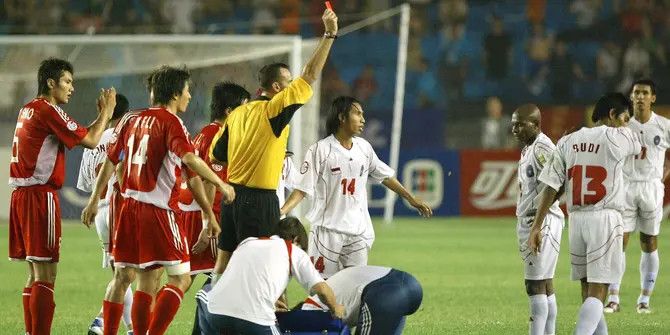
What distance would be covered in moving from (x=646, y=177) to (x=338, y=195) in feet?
15.0

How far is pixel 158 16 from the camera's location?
2828 centimetres

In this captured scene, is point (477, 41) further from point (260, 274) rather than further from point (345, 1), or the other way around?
point (260, 274)

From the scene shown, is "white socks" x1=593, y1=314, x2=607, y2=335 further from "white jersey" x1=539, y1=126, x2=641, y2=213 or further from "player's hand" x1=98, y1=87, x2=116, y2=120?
"player's hand" x1=98, y1=87, x2=116, y2=120

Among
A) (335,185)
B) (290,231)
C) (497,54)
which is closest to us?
(290,231)

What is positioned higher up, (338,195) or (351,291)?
(338,195)

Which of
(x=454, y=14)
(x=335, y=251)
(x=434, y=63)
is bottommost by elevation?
(x=335, y=251)

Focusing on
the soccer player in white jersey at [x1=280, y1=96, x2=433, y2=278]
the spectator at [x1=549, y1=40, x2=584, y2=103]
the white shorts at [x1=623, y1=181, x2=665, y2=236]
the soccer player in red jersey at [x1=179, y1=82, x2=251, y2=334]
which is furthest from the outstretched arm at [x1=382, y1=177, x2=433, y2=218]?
the spectator at [x1=549, y1=40, x2=584, y2=103]

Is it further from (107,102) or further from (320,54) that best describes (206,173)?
(107,102)

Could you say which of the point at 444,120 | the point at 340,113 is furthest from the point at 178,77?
the point at 444,120

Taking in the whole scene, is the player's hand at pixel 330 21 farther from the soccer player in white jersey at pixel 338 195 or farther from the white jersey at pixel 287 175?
the white jersey at pixel 287 175

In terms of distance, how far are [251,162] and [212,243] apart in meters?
1.24

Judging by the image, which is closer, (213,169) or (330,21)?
(330,21)

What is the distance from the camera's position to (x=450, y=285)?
46.0 ft

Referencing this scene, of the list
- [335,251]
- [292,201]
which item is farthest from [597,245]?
[292,201]
